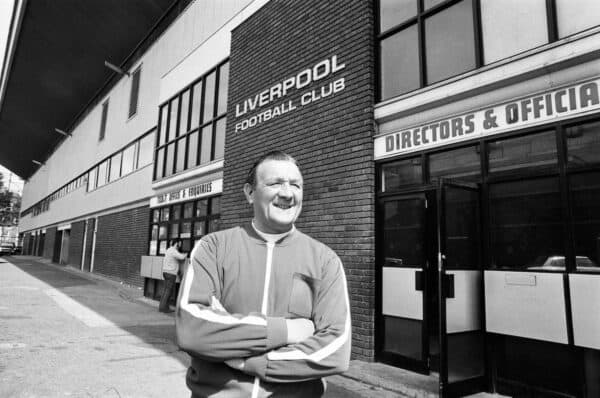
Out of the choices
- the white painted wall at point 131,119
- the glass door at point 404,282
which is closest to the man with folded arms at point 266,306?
the glass door at point 404,282

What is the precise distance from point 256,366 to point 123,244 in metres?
15.2

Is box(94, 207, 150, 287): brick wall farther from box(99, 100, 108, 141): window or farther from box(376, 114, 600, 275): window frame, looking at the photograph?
box(376, 114, 600, 275): window frame

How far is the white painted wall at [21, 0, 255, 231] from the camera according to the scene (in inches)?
448

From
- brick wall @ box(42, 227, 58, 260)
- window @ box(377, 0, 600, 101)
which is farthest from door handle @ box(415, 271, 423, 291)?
brick wall @ box(42, 227, 58, 260)

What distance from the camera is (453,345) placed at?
4305 mm

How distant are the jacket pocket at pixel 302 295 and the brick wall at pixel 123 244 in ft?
40.8

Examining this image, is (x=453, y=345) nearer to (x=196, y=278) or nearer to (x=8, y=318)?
(x=196, y=278)

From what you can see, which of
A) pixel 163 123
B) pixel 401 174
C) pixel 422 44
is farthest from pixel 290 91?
pixel 163 123

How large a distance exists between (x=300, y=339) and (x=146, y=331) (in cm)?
668

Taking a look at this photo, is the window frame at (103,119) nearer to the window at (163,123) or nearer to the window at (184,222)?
the window at (163,123)

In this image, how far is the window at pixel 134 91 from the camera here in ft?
53.5

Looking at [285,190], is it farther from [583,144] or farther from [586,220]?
[583,144]

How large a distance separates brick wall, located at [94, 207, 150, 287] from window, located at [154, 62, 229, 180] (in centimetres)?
219

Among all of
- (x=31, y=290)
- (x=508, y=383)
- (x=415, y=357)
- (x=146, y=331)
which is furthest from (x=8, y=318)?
(x=508, y=383)
